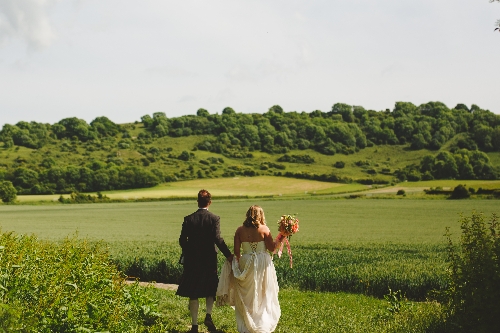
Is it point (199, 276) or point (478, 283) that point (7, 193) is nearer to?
point (199, 276)

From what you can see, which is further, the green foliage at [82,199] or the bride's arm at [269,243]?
the green foliage at [82,199]

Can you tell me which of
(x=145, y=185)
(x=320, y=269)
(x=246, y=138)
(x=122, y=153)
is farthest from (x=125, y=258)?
(x=246, y=138)

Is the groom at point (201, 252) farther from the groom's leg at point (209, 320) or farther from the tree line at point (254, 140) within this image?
the tree line at point (254, 140)

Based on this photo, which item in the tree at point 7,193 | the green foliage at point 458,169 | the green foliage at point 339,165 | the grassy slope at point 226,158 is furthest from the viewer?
the green foliage at point 339,165

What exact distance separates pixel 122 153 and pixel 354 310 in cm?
14373

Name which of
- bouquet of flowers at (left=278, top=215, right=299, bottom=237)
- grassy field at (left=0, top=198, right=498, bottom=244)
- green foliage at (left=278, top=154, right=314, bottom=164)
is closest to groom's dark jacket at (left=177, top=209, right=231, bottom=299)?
bouquet of flowers at (left=278, top=215, right=299, bottom=237)

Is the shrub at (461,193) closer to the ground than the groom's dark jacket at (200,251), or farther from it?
closer to the ground

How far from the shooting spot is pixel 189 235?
955cm

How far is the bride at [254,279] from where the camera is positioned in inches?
364

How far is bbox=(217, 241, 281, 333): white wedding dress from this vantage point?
9227 millimetres

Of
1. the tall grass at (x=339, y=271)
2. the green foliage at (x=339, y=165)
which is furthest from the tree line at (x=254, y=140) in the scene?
the tall grass at (x=339, y=271)

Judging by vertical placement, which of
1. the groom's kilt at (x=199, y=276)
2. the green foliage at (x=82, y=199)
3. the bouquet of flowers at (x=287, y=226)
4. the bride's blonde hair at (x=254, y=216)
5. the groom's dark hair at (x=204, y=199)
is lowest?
the green foliage at (x=82, y=199)

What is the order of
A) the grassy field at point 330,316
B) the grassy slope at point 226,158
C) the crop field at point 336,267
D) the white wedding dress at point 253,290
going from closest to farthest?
the white wedding dress at point 253,290 < the grassy field at point 330,316 < the crop field at point 336,267 < the grassy slope at point 226,158

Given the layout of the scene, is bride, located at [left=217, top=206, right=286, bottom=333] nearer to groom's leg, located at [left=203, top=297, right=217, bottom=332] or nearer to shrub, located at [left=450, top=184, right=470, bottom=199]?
groom's leg, located at [left=203, top=297, right=217, bottom=332]
